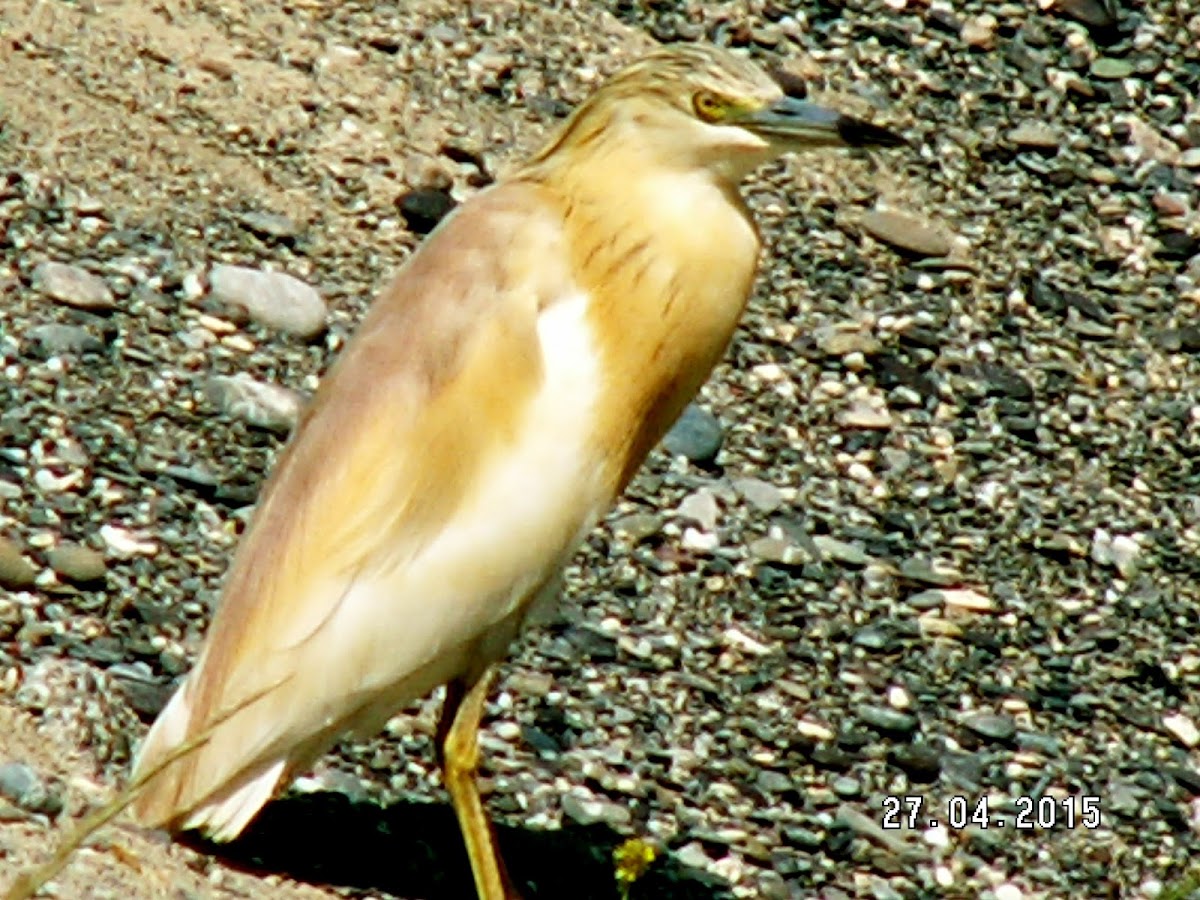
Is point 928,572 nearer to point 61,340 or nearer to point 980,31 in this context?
point 61,340

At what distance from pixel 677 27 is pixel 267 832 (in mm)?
3306

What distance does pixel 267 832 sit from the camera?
15.5ft

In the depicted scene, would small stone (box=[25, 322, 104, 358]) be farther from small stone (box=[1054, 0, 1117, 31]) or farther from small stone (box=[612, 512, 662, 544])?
small stone (box=[1054, 0, 1117, 31])

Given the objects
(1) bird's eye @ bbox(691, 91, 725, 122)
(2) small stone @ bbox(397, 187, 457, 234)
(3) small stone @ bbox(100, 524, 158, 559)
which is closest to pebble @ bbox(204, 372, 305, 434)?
(3) small stone @ bbox(100, 524, 158, 559)

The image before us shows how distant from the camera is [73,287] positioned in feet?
19.2

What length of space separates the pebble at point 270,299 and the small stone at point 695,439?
781mm

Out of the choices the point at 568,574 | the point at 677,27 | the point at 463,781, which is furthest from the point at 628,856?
the point at 677,27

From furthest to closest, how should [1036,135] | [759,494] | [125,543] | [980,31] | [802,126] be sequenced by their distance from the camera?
1. [980,31]
2. [1036,135]
3. [759,494]
4. [125,543]
5. [802,126]

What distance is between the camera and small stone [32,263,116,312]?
5809 millimetres

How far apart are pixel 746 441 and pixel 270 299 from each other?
107 centimetres

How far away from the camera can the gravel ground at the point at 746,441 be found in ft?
16.6

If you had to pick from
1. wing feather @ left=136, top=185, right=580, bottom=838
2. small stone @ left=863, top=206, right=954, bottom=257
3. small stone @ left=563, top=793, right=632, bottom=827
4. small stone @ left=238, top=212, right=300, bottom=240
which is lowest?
small stone @ left=563, top=793, right=632, bottom=827

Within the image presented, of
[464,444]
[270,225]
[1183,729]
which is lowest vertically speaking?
[1183,729]

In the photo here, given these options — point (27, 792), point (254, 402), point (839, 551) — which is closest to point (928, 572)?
point (839, 551)
